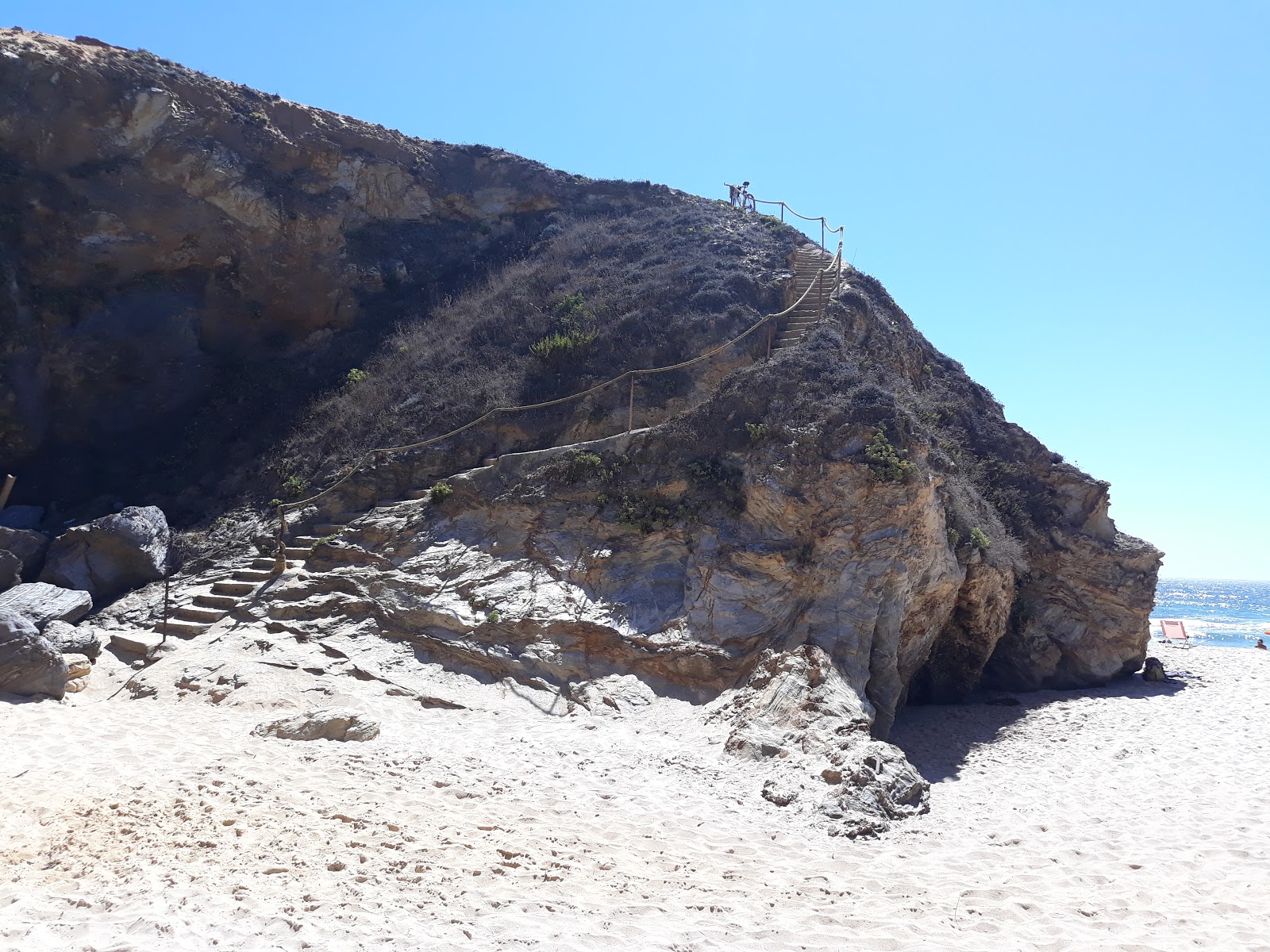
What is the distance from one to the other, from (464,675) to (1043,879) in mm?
6903

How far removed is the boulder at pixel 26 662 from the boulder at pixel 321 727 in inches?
107

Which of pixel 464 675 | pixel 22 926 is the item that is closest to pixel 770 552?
pixel 464 675

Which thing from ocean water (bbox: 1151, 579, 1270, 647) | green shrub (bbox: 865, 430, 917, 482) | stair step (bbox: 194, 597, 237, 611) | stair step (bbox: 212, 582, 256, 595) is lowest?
ocean water (bbox: 1151, 579, 1270, 647)

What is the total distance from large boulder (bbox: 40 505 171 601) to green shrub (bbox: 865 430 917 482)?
1101 cm

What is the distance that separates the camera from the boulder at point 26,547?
11.7 m

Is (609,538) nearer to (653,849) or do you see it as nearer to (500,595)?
(500,595)

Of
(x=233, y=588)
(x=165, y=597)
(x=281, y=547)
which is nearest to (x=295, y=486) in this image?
(x=281, y=547)

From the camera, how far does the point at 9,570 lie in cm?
1088

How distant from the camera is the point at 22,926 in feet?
14.7

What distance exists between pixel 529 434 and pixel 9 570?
7945 mm

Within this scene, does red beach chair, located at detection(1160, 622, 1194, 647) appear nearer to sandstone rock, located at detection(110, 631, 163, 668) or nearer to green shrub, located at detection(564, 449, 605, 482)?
green shrub, located at detection(564, 449, 605, 482)

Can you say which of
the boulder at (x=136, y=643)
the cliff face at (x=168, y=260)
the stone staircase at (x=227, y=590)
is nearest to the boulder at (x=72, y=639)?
the boulder at (x=136, y=643)

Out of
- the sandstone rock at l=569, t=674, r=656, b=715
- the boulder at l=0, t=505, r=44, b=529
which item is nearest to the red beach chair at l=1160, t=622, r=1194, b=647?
the sandstone rock at l=569, t=674, r=656, b=715

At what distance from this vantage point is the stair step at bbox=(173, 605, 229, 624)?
11047 millimetres
